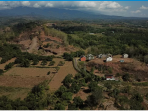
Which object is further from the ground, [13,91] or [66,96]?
[66,96]

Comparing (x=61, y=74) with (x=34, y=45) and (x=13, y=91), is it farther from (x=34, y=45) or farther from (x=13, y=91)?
(x=34, y=45)

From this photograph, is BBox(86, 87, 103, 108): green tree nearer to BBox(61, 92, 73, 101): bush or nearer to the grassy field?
BBox(61, 92, 73, 101): bush

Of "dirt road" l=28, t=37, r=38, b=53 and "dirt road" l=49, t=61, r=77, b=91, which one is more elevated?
"dirt road" l=28, t=37, r=38, b=53

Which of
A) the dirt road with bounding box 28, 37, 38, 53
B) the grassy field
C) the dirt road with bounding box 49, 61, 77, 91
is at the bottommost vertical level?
the grassy field

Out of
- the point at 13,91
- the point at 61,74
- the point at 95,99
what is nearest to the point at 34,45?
the point at 61,74

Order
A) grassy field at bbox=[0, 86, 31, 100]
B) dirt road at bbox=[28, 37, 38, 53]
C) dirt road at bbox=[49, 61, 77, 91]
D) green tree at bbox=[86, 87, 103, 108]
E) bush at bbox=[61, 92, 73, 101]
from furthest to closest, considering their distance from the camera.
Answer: dirt road at bbox=[28, 37, 38, 53], dirt road at bbox=[49, 61, 77, 91], grassy field at bbox=[0, 86, 31, 100], bush at bbox=[61, 92, 73, 101], green tree at bbox=[86, 87, 103, 108]

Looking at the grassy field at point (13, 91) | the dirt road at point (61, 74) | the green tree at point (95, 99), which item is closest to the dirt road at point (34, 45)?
the dirt road at point (61, 74)

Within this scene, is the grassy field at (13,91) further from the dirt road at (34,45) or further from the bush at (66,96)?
the dirt road at (34,45)

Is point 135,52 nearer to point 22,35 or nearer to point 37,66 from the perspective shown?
point 37,66

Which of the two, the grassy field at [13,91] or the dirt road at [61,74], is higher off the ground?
the dirt road at [61,74]

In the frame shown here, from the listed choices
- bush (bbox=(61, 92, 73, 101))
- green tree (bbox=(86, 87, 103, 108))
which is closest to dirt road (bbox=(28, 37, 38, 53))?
bush (bbox=(61, 92, 73, 101))

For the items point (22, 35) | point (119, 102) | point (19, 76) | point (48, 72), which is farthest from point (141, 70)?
point (22, 35)
